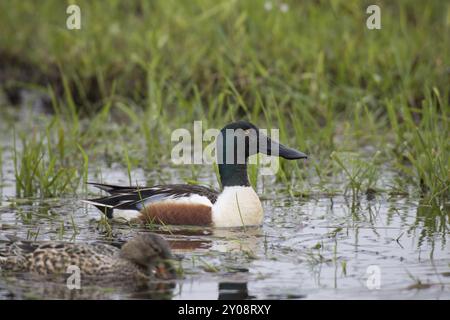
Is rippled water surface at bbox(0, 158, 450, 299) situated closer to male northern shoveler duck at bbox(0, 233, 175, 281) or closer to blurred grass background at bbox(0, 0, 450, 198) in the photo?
male northern shoveler duck at bbox(0, 233, 175, 281)

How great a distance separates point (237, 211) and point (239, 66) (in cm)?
296

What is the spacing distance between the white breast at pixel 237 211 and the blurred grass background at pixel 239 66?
1006mm

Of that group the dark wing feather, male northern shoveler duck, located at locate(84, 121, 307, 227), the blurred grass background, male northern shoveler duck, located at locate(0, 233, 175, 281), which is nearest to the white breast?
male northern shoveler duck, located at locate(84, 121, 307, 227)

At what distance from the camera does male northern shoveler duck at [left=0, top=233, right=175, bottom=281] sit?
5.46m

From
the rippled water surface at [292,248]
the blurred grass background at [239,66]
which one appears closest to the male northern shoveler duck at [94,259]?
the rippled water surface at [292,248]

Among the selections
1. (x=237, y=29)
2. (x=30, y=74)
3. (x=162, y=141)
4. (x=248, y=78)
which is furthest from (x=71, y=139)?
(x=30, y=74)

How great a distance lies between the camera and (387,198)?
23.9 ft

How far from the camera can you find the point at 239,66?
9.42 metres

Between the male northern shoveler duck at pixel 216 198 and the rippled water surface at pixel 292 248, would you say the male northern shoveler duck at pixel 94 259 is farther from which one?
the male northern shoveler duck at pixel 216 198

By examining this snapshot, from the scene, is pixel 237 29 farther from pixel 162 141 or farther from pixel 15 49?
pixel 15 49

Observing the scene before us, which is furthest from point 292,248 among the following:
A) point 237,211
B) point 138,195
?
point 138,195

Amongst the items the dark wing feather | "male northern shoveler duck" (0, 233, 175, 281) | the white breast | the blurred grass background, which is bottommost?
"male northern shoveler duck" (0, 233, 175, 281)

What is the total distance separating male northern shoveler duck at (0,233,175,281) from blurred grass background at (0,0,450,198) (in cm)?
235
